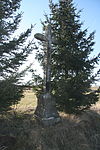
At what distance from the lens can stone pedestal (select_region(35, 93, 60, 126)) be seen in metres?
8.15

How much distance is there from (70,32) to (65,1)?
5.16ft

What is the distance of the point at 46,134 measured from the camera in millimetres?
7543

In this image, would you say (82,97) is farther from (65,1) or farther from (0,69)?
(65,1)

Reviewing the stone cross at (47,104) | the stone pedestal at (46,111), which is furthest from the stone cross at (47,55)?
the stone pedestal at (46,111)

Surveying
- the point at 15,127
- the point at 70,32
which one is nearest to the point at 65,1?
the point at 70,32

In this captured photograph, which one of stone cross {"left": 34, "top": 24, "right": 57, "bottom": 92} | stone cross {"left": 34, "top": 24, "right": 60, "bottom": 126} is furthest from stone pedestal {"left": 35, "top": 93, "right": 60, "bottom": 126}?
stone cross {"left": 34, "top": 24, "right": 57, "bottom": 92}

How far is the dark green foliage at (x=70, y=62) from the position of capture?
8.95 m

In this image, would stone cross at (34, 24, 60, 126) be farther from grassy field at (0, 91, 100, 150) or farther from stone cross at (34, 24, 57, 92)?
grassy field at (0, 91, 100, 150)

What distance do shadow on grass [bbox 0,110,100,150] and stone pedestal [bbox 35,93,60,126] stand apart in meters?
0.21

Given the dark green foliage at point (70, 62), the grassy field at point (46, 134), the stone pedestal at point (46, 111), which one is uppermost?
the dark green foliage at point (70, 62)

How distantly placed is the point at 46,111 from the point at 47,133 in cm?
94

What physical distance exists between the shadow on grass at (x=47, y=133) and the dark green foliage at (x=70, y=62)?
799 millimetres

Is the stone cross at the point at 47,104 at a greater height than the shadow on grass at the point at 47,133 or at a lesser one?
greater

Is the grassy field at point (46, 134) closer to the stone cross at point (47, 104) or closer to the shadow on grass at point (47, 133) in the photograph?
the shadow on grass at point (47, 133)
